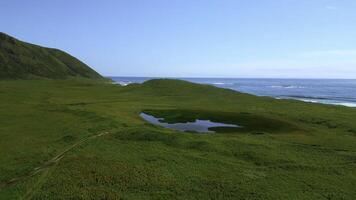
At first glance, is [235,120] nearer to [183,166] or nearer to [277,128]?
[277,128]

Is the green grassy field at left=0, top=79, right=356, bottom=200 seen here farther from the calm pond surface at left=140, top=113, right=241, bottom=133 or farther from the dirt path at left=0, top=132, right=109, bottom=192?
the calm pond surface at left=140, top=113, right=241, bottom=133

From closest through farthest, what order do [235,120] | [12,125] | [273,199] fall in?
[273,199], [12,125], [235,120]

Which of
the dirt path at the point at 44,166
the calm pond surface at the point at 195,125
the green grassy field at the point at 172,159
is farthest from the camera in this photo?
the calm pond surface at the point at 195,125

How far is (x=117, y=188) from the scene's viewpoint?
25656 mm

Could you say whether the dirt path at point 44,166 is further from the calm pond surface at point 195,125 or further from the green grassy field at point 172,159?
the calm pond surface at point 195,125

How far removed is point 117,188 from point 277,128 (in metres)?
30.5

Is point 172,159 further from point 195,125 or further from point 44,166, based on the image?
point 195,125

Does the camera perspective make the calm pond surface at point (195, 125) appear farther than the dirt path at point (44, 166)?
Yes

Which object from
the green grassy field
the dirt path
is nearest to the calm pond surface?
the green grassy field

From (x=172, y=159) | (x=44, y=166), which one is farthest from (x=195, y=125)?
(x=44, y=166)

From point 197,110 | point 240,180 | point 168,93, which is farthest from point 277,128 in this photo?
point 168,93

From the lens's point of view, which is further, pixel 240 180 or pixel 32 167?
pixel 32 167

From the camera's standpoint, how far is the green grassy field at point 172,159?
25.5 m

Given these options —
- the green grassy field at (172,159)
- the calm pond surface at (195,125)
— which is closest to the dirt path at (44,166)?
the green grassy field at (172,159)
